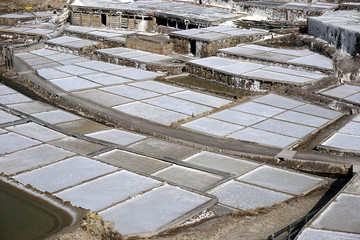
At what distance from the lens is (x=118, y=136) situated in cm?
1367

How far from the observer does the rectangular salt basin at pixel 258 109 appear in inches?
611

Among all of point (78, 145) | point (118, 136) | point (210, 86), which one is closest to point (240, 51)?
point (210, 86)

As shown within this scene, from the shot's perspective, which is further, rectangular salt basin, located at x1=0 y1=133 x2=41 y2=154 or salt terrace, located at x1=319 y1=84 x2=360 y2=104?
salt terrace, located at x1=319 y1=84 x2=360 y2=104

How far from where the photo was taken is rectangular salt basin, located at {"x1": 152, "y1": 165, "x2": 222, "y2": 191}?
10039 millimetres

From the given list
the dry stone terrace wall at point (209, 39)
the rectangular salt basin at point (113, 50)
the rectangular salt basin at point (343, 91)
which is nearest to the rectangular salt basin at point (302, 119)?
the rectangular salt basin at point (343, 91)

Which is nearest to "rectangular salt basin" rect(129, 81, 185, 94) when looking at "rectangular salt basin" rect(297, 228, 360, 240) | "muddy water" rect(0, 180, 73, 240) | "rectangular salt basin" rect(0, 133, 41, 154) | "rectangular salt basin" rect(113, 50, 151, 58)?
"rectangular salt basin" rect(113, 50, 151, 58)

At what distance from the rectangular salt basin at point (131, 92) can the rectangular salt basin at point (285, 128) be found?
4.93 meters

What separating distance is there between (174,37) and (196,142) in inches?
493

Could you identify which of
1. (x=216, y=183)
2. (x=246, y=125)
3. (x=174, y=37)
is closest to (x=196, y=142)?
(x=246, y=125)

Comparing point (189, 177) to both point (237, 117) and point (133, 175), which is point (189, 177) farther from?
point (237, 117)

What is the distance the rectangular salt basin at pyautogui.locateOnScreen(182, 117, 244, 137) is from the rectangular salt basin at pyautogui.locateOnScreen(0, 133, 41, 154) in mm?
4820

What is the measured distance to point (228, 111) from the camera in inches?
623

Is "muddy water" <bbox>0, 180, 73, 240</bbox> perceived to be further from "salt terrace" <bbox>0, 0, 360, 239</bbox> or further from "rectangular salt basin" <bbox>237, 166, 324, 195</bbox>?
"rectangular salt basin" <bbox>237, 166, 324, 195</bbox>

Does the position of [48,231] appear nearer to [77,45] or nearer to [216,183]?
[216,183]
